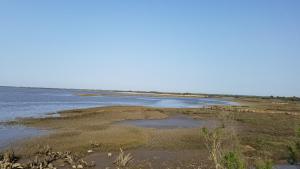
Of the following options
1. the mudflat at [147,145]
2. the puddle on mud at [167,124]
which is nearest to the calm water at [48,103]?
the puddle on mud at [167,124]

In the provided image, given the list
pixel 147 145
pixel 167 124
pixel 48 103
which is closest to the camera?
pixel 147 145

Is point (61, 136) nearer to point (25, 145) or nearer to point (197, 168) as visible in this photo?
point (25, 145)

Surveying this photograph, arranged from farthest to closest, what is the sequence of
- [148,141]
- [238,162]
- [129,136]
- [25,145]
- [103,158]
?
[129,136] < [148,141] < [25,145] < [103,158] < [238,162]

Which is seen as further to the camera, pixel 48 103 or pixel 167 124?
pixel 48 103

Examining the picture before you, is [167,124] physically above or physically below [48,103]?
below

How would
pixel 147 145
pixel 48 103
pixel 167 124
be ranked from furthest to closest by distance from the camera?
pixel 48 103
pixel 167 124
pixel 147 145

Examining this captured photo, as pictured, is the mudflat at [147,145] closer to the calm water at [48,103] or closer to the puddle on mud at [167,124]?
the puddle on mud at [167,124]

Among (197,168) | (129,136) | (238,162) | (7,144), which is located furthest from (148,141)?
(238,162)

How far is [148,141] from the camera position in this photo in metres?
A: 21.9

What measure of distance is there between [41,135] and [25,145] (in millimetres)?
3751

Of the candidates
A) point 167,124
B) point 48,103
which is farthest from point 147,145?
point 48,103

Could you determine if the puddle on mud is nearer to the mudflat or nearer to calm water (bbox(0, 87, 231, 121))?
the mudflat

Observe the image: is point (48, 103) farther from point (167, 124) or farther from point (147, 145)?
point (147, 145)

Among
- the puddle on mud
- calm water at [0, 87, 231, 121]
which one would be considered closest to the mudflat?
the puddle on mud
